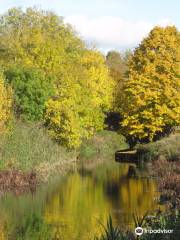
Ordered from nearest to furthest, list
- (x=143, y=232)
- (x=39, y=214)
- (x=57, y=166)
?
(x=143, y=232)
(x=39, y=214)
(x=57, y=166)

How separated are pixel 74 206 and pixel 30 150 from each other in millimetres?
10839

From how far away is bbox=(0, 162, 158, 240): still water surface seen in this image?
20.8 m

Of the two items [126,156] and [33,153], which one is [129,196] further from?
[126,156]

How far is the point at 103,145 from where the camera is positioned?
186ft

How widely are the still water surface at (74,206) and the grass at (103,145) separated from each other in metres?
15.2

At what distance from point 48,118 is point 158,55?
1308cm

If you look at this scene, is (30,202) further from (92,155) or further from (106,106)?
(106,106)

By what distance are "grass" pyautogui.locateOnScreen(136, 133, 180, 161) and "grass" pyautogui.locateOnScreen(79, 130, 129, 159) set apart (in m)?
7.20

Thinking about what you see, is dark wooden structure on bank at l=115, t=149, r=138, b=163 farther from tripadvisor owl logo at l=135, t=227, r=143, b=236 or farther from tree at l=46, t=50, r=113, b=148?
tripadvisor owl logo at l=135, t=227, r=143, b=236

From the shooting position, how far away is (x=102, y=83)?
58156 millimetres

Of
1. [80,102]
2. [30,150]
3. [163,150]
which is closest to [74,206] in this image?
[30,150]

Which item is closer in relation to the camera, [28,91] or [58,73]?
[28,91]

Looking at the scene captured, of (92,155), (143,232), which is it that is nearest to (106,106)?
(92,155)

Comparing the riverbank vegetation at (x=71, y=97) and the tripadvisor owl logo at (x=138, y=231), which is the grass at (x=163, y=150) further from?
the tripadvisor owl logo at (x=138, y=231)
